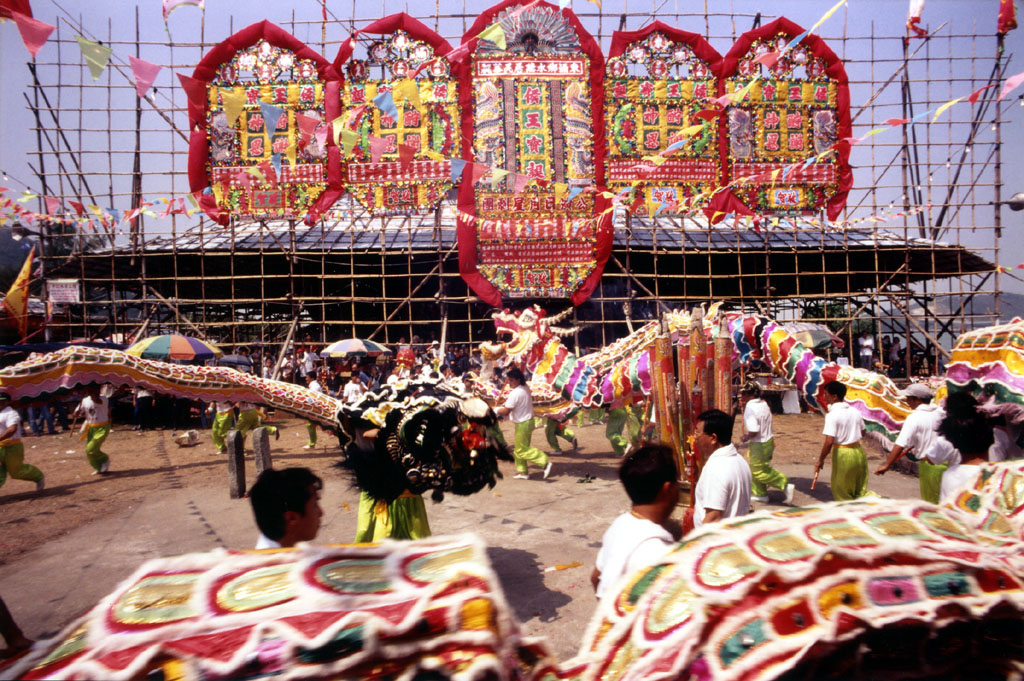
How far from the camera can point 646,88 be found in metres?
13.3

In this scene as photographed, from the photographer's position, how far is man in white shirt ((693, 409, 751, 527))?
124 inches

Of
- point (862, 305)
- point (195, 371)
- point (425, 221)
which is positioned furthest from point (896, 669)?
point (425, 221)

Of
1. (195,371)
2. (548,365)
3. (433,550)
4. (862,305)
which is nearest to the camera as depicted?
(433,550)

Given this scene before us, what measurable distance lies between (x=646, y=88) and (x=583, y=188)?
262cm

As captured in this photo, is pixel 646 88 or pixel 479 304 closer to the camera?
pixel 646 88

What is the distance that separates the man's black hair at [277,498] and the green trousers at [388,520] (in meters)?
0.99

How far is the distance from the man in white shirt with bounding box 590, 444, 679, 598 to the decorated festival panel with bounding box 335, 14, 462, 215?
11508 millimetres

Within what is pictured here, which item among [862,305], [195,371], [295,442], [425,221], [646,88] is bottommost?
[295,442]

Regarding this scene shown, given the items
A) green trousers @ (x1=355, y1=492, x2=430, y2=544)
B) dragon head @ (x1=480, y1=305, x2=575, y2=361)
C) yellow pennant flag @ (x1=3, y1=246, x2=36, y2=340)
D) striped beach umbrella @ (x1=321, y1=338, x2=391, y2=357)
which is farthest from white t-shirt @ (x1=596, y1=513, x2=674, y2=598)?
yellow pennant flag @ (x1=3, y1=246, x2=36, y2=340)

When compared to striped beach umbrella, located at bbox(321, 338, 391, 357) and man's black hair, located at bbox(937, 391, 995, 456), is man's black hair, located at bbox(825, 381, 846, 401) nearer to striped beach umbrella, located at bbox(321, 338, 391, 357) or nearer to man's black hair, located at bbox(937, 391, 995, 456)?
man's black hair, located at bbox(937, 391, 995, 456)

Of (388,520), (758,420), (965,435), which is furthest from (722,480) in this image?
(758,420)

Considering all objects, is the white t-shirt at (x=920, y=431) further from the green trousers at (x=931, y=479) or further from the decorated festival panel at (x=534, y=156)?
the decorated festival panel at (x=534, y=156)

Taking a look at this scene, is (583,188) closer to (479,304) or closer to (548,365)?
(479,304)

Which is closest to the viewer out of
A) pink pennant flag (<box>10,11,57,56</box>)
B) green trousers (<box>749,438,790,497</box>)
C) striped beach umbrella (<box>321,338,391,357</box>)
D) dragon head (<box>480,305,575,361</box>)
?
pink pennant flag (<box>10,11,57,56</box>)
